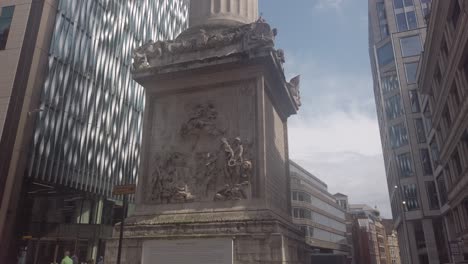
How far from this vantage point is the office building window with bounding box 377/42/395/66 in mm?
62866

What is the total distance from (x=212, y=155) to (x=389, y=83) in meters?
57.1

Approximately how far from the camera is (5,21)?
110ft

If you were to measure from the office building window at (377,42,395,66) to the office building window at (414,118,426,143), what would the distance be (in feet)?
40.4

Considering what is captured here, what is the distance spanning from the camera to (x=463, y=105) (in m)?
26.0

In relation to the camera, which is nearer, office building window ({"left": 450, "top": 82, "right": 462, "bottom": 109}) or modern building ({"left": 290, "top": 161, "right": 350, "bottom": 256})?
office building window ({"left": 450, "top": 82, "right": 462, "bottom": 109})

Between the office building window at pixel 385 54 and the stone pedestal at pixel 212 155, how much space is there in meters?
52.4

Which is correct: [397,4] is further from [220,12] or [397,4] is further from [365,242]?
[365,242]

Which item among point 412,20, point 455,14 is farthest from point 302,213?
point 455,14

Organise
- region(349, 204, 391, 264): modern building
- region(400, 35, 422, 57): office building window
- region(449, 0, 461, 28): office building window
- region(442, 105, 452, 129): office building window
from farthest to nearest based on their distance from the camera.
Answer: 1. region(349, 204, 391, 264): modern building
2. region(400, 35, 422, 57): office building window
3. region(442, 105, 452, 129): office building window
4. region(449, 0, 461, 28): office building window

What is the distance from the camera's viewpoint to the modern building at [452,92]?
2603 cm

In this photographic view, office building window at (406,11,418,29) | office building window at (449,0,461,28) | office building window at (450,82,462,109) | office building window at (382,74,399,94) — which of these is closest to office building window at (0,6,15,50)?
office building window at (449,0,461,28)

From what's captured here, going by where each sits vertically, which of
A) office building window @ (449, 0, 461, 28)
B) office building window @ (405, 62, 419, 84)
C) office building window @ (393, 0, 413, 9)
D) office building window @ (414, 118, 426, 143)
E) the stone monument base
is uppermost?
office building window @ (393, 0, 413, 9)

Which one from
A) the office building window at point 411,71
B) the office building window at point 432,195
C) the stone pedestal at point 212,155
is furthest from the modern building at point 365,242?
the stone pedestal at point 212,155

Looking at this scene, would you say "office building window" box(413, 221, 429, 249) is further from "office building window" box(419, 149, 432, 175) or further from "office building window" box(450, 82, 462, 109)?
"office building window" box(450, 82, 462, 109)
